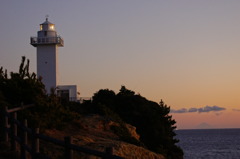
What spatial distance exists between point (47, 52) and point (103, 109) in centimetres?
1991

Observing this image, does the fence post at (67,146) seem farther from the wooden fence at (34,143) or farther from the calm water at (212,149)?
the calm water at (212,149)

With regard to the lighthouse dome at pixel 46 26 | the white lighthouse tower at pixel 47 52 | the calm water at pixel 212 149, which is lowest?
the calm water at pixel 212 149

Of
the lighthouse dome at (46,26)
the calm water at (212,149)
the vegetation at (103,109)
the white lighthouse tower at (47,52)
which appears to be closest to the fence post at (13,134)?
the vegetation at (103,109)

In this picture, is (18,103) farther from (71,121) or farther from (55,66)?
(55,66)

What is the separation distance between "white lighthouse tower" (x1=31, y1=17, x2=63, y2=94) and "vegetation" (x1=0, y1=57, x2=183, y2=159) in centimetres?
990

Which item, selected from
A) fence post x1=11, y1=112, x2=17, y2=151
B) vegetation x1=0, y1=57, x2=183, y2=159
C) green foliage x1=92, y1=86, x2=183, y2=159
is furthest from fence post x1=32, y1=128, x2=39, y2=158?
green foliage x1=92, y1=86, x2=183, y2=159

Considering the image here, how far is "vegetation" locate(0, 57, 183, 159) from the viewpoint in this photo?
1703 cm

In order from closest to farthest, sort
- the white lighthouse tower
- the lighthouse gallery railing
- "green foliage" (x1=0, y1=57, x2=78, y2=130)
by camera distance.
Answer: "green foliage" (x1=0, y1=57, x2=78, y2=130)
the white lighthouse tower
the lighthouse gallery railing

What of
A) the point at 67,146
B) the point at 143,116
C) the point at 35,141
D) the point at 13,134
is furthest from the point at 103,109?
the point at 67,146

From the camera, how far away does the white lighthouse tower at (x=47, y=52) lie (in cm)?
4241

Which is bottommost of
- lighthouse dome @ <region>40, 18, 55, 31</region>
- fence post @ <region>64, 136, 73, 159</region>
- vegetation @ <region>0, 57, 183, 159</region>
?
fence post @ <region>64, 136, 73, 159</region>

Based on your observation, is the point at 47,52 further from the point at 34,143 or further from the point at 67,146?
the point at 67,146

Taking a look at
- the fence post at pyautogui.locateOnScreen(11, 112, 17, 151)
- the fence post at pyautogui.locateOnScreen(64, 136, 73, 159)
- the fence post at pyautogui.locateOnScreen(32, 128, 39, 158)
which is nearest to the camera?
the fence post at pyautogui.locateOnScreen(64, 136, 73, 159)

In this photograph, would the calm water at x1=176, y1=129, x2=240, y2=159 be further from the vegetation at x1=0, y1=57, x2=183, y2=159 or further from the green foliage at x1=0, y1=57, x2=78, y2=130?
the green foliage at x1=0, y1=57, x2=78, y2=130
